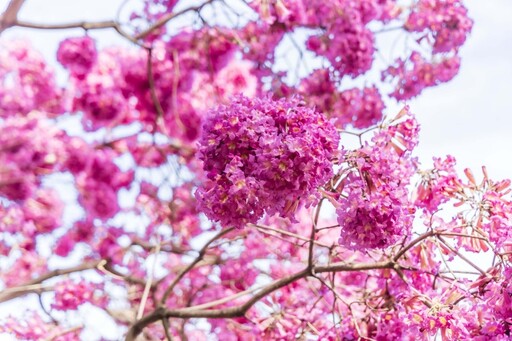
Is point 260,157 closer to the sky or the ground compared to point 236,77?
closer to the ground

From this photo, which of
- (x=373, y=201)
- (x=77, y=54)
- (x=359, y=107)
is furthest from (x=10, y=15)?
(x=359, y=107)

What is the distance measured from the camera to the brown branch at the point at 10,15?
138 inches

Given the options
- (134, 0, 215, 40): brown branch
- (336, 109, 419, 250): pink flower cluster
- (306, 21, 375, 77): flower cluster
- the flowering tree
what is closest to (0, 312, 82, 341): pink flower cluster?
the flowering tree

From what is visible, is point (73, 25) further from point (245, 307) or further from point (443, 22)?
point (443, 22)

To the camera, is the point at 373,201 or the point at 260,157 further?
the point at 373,201

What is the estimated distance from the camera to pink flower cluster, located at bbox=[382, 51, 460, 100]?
592 centimetres

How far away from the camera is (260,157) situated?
233 centimetres

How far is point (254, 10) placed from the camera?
5062 mm

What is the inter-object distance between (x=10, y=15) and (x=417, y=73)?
3.50 m

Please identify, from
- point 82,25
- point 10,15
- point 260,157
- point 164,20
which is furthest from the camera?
point 164,20

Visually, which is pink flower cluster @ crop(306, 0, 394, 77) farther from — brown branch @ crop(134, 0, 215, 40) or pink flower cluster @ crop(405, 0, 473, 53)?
brown branch @ crop(134, 0, 215, 40)

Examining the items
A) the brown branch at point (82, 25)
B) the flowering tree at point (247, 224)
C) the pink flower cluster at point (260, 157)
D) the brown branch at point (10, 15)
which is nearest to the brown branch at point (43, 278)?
the flowering tree at point (247, 224)

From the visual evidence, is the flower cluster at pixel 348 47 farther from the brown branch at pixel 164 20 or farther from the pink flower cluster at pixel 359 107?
the brown branch at pixel 164 20

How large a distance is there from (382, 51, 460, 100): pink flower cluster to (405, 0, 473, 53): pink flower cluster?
151 millimetres
